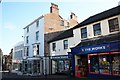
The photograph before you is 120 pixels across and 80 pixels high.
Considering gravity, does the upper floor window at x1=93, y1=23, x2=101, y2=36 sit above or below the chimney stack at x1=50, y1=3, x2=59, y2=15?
below

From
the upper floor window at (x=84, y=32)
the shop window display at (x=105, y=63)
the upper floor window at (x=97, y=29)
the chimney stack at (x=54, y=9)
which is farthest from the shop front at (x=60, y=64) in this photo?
the chimney stack at (x=54, y=9)

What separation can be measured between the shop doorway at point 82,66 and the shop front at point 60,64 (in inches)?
132

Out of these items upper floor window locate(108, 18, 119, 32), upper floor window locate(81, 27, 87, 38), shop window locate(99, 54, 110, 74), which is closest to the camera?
→ shop window locate(99, 54, 110, 74)

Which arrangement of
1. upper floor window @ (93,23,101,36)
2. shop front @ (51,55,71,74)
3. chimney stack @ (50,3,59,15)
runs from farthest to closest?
chimney stack @ (50,3,59,15) → shop front @ (51,55,71,74) → upper floor window @ (93,23,101,36)

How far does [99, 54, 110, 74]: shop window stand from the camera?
18.0 meters

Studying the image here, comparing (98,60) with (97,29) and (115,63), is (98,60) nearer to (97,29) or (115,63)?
(115,63)

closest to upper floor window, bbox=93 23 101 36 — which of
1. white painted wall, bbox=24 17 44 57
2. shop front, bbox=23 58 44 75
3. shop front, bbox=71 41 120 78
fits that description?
shop front, bbox=71 41 120 78

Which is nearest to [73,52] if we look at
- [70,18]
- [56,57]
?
[56,57]

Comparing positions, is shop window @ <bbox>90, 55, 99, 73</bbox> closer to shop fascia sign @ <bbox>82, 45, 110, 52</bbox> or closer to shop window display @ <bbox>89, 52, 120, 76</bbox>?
shop window display @ <bbox>89, 52, 120, 76</bbox>

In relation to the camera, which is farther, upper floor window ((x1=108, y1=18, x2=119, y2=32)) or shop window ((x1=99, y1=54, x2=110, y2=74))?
upper floor window ((x1=108, y1=18, x2=119, y2=32))

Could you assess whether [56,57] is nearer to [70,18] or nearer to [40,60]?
[40,60]

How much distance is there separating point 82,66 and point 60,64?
6566 millimetres

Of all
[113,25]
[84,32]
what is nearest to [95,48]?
[113,25]

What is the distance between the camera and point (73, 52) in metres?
22.5
